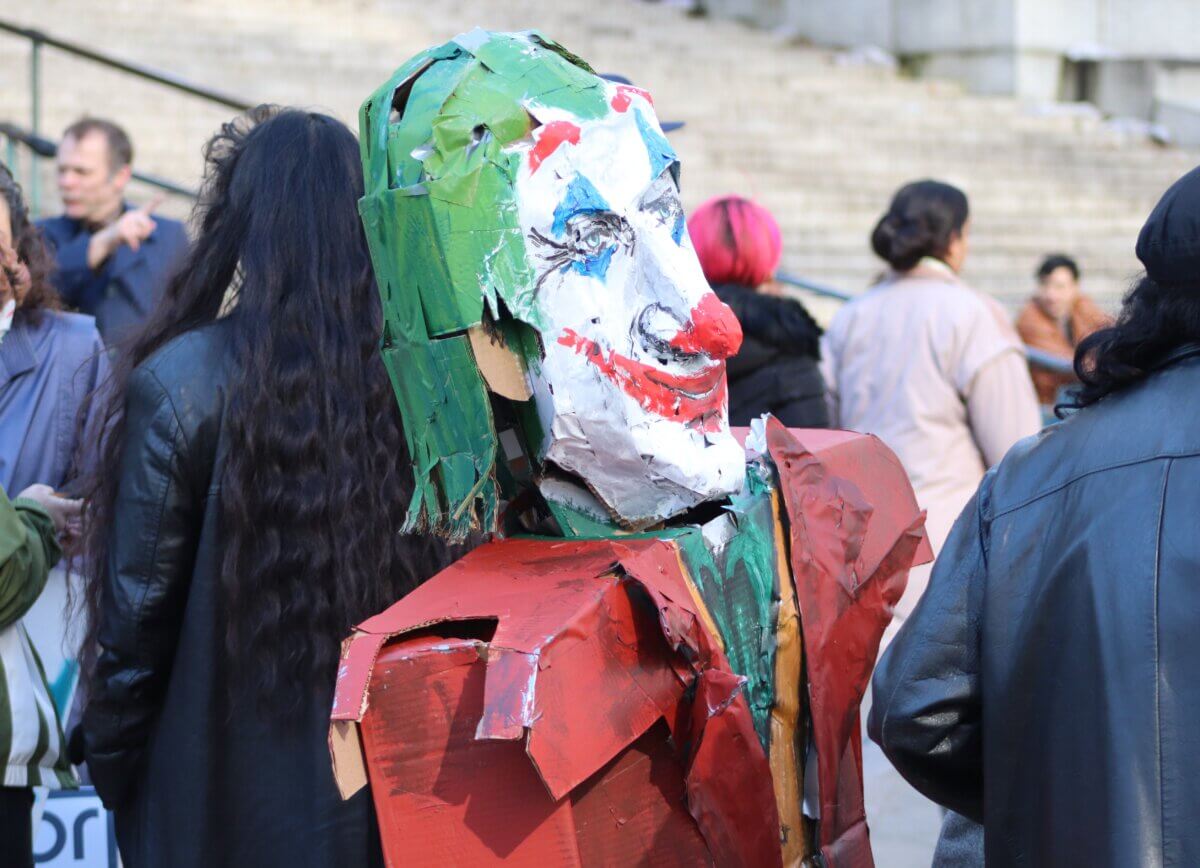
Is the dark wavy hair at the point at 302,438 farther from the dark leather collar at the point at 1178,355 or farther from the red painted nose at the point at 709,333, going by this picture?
the dark leather collar at the point at 1178,355

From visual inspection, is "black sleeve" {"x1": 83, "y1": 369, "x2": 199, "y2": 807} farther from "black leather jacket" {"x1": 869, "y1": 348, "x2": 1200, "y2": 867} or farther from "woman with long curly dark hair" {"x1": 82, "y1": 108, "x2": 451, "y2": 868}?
"black leather jacket" {"x1": 869, "y1": 348, "x2": 1200, "y2": 867}

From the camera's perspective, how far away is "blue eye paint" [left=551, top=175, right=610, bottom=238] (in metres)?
2.04

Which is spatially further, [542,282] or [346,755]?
[542,282]

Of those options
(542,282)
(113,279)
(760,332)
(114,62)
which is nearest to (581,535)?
(542,282)

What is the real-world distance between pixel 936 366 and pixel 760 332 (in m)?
0.78

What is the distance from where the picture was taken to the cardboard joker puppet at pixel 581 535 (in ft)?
6.19

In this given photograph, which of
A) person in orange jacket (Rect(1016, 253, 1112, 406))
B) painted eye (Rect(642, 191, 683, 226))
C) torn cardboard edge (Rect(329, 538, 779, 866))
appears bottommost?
person in orange jacket (Rect(1016, 253, 1112, 406))

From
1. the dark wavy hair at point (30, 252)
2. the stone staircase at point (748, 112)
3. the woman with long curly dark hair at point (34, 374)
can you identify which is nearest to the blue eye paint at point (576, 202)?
the woman with long curly dark hair at point (34, 374)

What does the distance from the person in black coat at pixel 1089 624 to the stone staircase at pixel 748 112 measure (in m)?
7.88

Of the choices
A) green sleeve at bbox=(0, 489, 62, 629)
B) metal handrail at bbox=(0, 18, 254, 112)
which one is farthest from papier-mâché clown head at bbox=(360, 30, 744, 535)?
metal handrail at bbox=(0, 18, 254, 112)

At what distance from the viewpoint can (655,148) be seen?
83.9 inches

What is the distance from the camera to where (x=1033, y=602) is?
6.36ft

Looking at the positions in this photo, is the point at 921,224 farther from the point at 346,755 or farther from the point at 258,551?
the point at 346,755

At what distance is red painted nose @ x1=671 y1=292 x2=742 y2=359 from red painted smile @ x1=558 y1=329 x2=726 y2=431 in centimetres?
3
